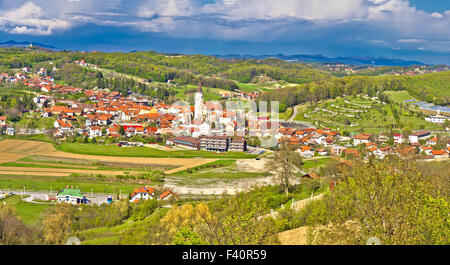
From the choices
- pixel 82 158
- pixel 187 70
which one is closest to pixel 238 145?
pixel 82 158

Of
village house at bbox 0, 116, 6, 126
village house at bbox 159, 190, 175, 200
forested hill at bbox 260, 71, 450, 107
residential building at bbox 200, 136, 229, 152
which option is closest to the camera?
village house at bbox 159, 190, 175, 200

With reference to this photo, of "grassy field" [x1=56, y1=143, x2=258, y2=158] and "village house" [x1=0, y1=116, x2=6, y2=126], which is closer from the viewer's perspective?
"grassy field" [x1=56, y1=143, x2=258, y2=158]

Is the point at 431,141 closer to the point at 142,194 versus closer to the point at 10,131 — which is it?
the point at 142,194

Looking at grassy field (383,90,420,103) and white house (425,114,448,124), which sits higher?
grassy field (383,90,420,103)

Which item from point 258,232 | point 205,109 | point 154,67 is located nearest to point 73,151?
point 205,109

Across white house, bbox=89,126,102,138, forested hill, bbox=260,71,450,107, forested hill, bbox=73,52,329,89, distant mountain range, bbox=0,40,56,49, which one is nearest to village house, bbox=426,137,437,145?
forested hill, bbox=260,71,450,107

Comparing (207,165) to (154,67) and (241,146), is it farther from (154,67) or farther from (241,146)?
(154,67)

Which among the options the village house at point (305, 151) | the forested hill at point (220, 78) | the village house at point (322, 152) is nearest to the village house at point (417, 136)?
the village house at point (322, 152)

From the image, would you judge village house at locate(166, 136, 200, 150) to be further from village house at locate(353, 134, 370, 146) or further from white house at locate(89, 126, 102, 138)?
village house at locate(353, 134, 370, 146)
